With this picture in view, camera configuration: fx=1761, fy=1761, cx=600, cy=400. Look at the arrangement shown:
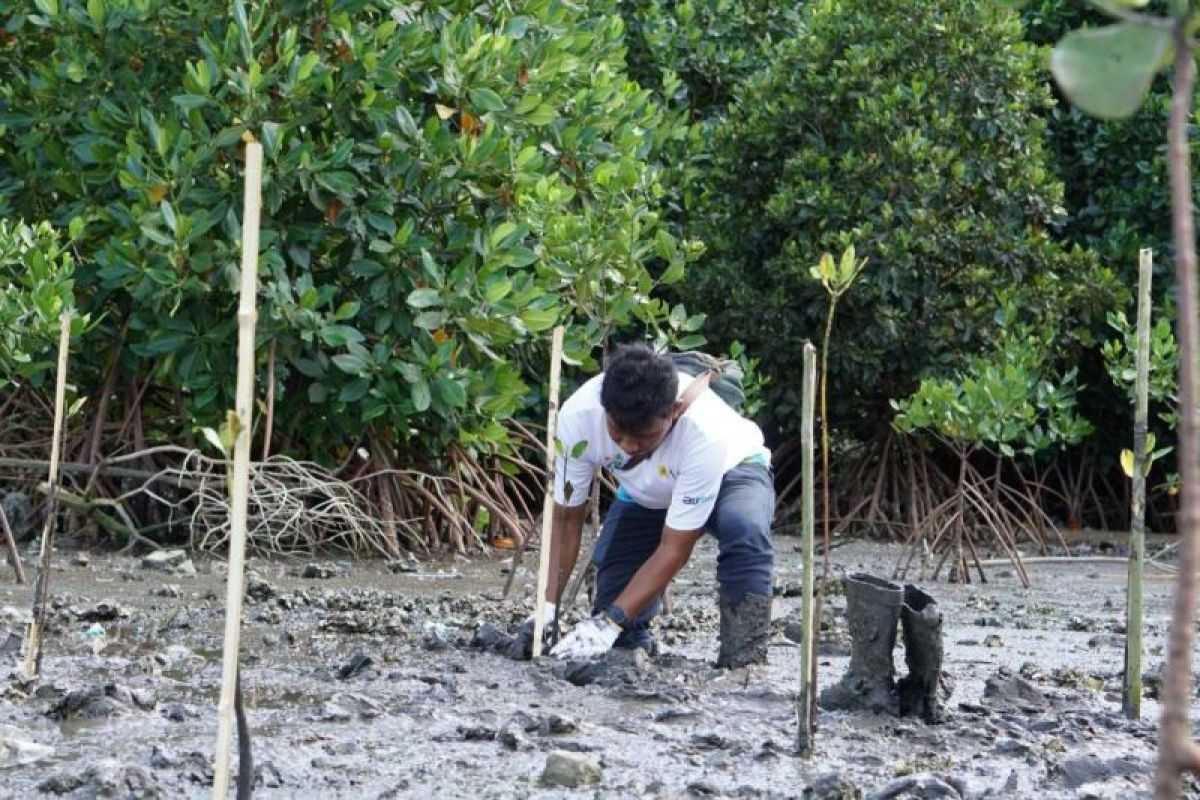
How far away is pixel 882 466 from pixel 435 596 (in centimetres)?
440

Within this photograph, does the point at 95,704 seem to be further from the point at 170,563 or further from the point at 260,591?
the point at 170,563

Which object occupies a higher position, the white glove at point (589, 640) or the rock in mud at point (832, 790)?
the white glove at point (589, 640)

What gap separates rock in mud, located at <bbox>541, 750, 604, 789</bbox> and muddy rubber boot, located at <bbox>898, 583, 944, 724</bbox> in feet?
3.75

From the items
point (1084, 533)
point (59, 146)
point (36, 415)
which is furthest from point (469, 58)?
point (1084, 533)

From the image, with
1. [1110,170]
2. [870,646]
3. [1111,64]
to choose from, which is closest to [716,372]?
[870,646]

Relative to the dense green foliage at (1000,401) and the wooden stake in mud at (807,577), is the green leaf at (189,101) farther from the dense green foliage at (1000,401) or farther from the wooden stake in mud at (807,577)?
the wooden stake in mud at (807,577)

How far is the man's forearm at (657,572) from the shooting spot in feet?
18.8

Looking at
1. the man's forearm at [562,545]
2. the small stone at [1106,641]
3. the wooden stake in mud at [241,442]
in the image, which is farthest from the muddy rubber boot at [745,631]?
the wooden stake in mud at [241,442]

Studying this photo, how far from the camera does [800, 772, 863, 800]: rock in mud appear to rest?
392 centimetres

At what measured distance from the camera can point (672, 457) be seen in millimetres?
5852

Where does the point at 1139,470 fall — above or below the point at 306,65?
below

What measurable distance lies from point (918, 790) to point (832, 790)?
194mm

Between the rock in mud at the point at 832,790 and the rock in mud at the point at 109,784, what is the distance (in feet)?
4.69

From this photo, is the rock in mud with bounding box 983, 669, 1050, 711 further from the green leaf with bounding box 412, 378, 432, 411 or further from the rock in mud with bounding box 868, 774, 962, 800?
the green leaf with bounding box 412, 378, 432, 411
